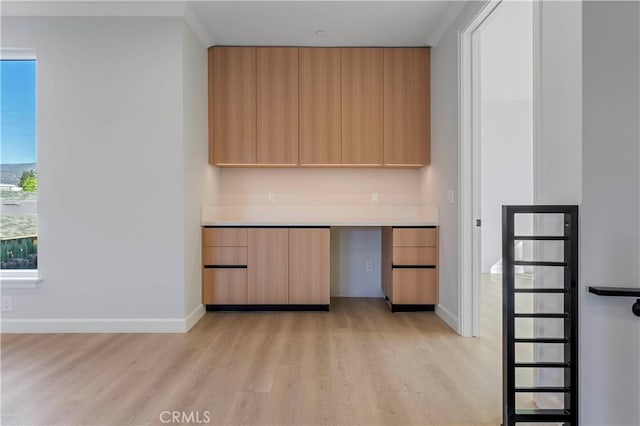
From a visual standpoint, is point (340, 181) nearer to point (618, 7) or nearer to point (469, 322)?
point (469, 322)

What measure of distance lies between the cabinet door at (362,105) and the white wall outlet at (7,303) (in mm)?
3033

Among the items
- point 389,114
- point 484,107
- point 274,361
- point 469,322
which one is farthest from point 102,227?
point 484,107

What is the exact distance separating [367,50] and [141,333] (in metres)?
3.23

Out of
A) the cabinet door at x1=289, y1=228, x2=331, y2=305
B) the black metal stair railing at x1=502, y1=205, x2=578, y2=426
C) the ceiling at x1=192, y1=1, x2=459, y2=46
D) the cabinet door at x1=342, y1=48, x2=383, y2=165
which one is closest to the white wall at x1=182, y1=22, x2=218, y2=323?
the ceiling at x1=192, y1=1, x2=459, y2=46

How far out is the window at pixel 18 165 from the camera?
3.02m

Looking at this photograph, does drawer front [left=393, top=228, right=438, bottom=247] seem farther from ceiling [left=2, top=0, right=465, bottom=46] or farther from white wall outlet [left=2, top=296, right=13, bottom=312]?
white wall outlet [left=2, top=296, right=13, bottom=312]

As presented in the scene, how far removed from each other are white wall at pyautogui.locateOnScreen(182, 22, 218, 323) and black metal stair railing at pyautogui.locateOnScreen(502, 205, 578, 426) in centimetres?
235

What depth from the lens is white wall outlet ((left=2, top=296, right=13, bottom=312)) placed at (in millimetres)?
2943

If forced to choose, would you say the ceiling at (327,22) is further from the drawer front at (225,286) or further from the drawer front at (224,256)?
the drawer front at (225,286)

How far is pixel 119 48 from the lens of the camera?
2.94 meters

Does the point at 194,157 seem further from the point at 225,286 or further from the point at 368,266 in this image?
the point at 368,266

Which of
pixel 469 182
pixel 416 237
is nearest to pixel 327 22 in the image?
pixel 469 182

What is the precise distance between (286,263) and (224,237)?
0.62 meters

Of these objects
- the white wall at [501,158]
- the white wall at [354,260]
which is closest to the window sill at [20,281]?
the white wall at [354,260]
